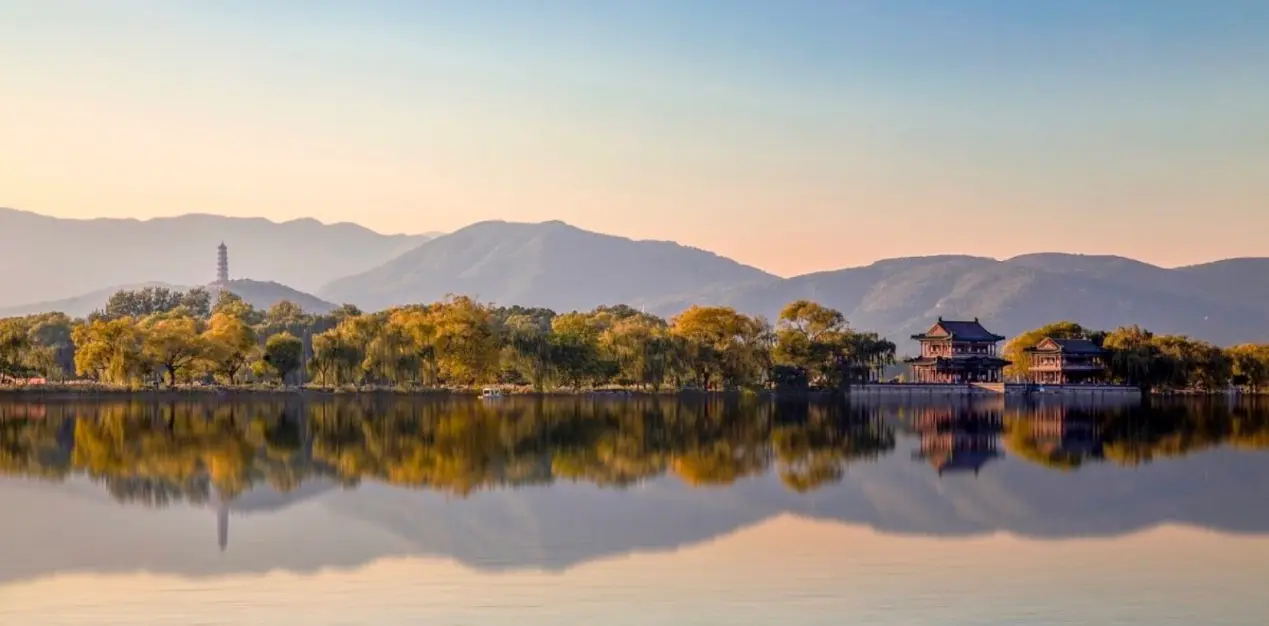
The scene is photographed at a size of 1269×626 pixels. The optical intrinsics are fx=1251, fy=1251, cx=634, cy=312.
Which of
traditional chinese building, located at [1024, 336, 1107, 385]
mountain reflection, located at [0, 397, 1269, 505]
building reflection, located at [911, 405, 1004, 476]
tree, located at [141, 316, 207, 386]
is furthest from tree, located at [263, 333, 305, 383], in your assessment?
traditional chinese building, located at [1024, 336, 1107, 385]

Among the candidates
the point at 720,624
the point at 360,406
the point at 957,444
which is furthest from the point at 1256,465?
the point at 360,406

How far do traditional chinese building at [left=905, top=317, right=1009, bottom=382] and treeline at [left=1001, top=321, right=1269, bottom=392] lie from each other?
9.27 feet

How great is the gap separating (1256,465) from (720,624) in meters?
20.8

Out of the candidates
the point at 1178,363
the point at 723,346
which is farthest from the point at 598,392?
the point at 1178,363

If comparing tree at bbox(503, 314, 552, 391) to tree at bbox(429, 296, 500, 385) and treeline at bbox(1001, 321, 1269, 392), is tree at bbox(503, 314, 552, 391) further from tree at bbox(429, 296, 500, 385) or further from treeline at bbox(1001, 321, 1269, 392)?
treeline at bbox(1001, 321, 1269, 392)

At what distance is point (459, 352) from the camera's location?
2496 inches

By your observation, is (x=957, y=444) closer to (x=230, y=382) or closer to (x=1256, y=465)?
(x=1256, y=465)

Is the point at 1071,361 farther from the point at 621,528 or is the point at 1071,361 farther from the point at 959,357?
the point at 621,528

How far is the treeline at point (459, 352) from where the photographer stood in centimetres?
6112

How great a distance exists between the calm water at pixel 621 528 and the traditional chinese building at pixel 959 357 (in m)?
53.9

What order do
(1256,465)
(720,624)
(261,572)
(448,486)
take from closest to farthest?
(720,624) < (261,572) < (448,486) < (1256,465)

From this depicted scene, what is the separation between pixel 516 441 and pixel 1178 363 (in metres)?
59.4

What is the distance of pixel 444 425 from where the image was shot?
39.3 meters

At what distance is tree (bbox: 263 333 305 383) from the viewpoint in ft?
210
